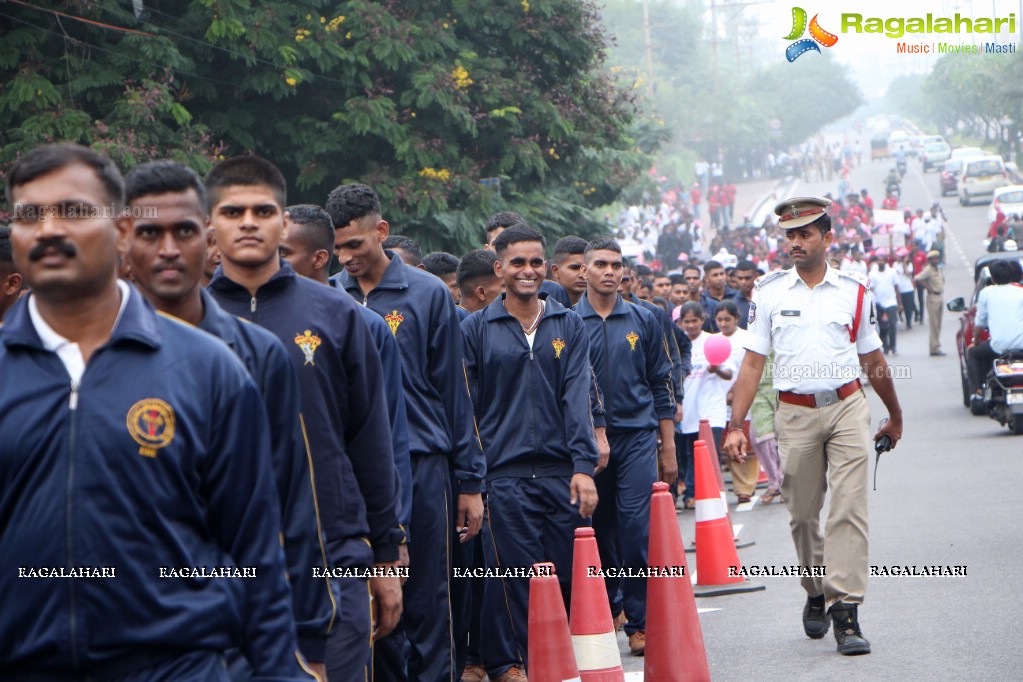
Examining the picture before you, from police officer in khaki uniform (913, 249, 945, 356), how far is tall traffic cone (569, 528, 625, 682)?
923 inches

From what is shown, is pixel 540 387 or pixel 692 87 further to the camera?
pixel 692 87

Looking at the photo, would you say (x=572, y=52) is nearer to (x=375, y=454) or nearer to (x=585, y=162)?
(x=585, y=162)

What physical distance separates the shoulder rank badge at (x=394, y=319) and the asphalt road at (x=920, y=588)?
2.08 metres

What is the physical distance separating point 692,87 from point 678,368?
286ft

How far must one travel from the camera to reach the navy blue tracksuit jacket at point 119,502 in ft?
10.9

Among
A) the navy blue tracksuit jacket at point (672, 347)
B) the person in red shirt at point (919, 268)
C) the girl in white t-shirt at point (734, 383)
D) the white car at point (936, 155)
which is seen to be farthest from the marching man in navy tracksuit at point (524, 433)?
the white car at point (936, 155)

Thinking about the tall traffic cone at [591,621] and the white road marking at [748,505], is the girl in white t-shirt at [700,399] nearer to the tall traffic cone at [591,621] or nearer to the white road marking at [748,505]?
the white road marking at [748,505]

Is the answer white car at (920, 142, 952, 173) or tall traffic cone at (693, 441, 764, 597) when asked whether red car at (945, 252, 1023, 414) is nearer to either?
tall traffic cone at (693, 441, 764, 597)

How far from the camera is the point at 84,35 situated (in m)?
16.4

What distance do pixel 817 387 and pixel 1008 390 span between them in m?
9.76

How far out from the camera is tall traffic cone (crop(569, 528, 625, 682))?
23.7ft

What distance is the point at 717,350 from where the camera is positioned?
14.7m

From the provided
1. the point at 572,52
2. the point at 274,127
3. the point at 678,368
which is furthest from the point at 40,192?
the point at 572,52

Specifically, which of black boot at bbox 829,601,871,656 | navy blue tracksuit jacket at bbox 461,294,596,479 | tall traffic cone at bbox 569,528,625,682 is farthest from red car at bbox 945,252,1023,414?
tall traffic cone at bbox 569,528,625,682
